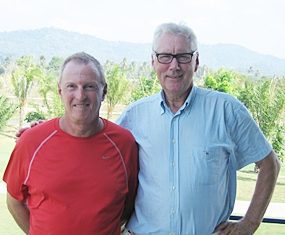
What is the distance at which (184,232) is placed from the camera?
1757 millimetres

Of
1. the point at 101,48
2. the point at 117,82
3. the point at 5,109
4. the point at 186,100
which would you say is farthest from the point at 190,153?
the point at 5,109

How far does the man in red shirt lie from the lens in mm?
1712

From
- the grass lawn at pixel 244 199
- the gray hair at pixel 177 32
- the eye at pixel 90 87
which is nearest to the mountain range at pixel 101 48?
the grass lawn at pixel 244 199

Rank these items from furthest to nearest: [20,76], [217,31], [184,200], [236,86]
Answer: [217,31], [236,86], [20,76], [184,200]

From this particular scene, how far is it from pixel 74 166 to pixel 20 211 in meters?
0.31

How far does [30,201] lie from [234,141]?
0.74m

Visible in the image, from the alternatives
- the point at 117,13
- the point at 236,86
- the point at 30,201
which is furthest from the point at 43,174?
the point at 117,13

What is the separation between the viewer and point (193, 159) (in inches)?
68.7

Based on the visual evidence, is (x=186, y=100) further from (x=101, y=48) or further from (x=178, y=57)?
(x=101, y=48)

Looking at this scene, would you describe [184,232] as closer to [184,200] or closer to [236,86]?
[184,200]

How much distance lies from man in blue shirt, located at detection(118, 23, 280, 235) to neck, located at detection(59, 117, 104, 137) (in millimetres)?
186

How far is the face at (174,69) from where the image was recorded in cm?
177

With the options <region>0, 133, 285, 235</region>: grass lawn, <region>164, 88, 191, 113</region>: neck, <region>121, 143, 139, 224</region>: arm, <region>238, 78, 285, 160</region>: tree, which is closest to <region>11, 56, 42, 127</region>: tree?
<region>0, 133, 285, 235</region>: grass lawn

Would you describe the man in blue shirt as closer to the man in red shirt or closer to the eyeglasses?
the eyeglasses
